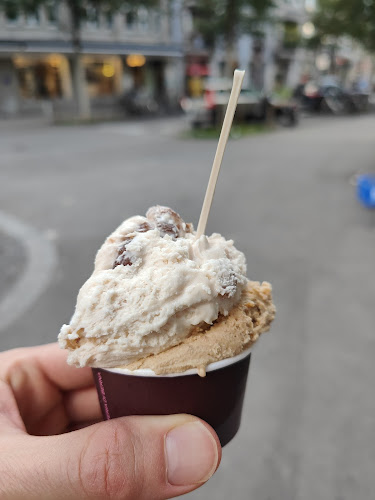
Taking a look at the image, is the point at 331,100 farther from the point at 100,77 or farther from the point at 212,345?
the point at 212,345

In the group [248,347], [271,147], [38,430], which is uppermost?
[248,347]

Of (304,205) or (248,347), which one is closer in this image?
(248,347)

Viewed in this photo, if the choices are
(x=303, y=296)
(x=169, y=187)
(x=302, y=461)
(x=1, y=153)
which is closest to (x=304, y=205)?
(x=169, y=187)

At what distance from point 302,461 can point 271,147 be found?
1109cm

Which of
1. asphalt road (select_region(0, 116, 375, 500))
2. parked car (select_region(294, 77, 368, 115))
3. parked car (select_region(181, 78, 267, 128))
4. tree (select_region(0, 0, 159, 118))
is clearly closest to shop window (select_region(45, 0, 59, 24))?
tree (select_region(0, 0, 159, 118))

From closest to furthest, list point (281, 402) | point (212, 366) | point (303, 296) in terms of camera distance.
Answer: point (212, 366)
point (281, 402)
point (303, 296)

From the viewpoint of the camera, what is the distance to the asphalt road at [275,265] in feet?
8.55

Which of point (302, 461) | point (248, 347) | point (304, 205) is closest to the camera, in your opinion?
point (248, 347)

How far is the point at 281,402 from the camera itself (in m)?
3.02

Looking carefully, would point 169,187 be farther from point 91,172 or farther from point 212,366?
point 212,366

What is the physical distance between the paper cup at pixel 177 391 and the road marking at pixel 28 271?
9.12ft

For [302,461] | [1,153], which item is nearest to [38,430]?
[302,461]

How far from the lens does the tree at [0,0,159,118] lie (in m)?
17.5

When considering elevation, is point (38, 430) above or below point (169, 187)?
above
